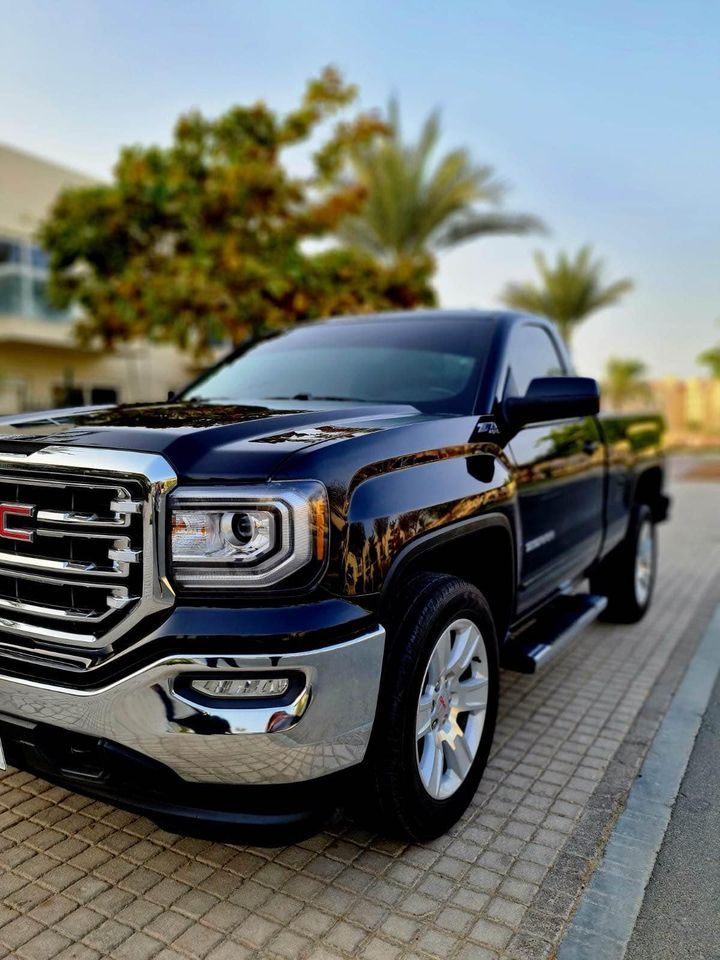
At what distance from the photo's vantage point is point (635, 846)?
2.84 m

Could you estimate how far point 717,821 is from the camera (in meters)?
3.05

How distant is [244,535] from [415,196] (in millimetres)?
13798

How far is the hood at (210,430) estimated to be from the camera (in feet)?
7.39

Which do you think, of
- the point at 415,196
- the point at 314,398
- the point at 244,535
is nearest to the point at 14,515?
the point at 244,535

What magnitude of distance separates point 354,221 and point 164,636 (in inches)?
559

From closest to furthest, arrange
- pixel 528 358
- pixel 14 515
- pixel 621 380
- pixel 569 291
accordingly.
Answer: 1. pixel 14 515
2. pixel 528 358
3. pixel 569 291
4. pixel 621 380

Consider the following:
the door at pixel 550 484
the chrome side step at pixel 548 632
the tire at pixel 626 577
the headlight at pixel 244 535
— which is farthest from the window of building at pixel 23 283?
the headlight at pixel 244 535

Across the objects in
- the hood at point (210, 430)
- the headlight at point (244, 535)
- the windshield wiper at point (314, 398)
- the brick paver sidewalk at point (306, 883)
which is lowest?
the brick paver sidewalk at point (306, 883)

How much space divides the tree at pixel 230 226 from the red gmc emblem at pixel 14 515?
29.5ft

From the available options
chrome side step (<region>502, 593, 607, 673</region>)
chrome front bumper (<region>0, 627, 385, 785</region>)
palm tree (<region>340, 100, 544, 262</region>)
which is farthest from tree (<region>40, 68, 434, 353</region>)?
chrome front bumper (<region>0, 627, 385, 785</region>)

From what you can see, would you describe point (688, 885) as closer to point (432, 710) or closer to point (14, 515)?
point (432, 710)

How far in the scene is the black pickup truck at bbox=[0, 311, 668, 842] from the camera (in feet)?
6.95

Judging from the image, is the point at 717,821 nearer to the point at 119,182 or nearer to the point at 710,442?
the point at 119,182

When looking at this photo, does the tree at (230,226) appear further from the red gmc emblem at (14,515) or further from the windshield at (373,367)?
the red gmc emblem at (14,515)
